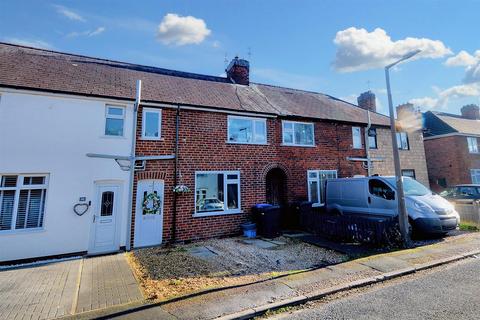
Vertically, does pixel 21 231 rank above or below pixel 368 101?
below

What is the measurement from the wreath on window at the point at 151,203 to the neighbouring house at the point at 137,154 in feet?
0.12

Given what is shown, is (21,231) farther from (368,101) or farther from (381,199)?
(368,101)

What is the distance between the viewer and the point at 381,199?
10273 millimetres

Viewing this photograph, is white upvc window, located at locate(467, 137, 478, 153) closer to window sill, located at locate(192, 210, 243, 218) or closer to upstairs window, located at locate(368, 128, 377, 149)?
upstairs window, located at locate(368, 128, 377, 149)

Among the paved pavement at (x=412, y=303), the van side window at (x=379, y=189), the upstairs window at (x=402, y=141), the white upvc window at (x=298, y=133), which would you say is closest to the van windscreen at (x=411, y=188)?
the van side window at (x=379, y=189)

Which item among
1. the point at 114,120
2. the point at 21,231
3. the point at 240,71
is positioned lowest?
the point at 21,231

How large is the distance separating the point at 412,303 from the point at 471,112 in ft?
110

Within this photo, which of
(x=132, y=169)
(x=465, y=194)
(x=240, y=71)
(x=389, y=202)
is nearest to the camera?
(x=132, y=169)

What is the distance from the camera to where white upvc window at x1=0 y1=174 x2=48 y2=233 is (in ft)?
26.0

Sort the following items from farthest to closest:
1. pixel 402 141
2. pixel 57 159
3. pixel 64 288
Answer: pixel 402 141 → pixel 57 159 → pixel 64 288

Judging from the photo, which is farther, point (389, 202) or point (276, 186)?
point (276, 186)

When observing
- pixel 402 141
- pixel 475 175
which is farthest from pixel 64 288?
pixel 475 175

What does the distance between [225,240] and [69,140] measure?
6.56 m

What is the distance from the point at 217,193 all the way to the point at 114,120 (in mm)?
4895
